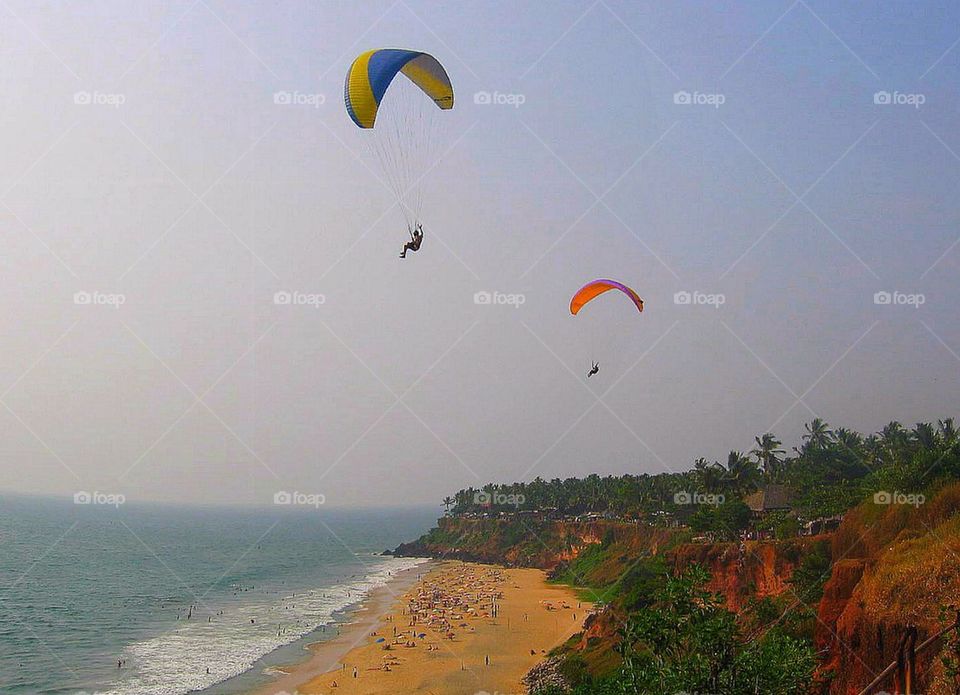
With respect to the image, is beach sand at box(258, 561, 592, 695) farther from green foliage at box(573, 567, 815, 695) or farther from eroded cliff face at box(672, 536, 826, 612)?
green foliage at box(573, 567, 815, 695)

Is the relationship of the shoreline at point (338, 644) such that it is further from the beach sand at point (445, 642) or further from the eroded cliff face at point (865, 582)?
the eroded cliff face at point (865, 582)

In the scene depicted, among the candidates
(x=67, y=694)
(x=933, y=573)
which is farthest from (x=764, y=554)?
(x=67, y=694)

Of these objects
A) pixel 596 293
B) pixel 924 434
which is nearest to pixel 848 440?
pixel 924 434

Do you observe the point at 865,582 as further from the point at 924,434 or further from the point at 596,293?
the point at 924,434

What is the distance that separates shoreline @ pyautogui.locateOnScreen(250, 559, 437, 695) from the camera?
3256cm

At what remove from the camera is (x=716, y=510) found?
38.3 metres

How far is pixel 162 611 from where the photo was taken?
55781mm

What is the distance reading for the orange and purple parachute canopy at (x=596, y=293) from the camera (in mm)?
22938

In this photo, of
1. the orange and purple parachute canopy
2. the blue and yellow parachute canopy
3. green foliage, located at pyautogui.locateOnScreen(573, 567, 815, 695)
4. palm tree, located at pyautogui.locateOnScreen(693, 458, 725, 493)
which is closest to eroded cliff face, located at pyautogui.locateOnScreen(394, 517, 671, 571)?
palm tree, located at pyautogui.locateOnScreen(693, 458, 725, 493)

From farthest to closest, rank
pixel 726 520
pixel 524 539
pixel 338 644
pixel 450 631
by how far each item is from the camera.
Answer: pixel 524 539, pixel 450 631, pixel 338 644, pixel 726 520

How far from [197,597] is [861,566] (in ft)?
191

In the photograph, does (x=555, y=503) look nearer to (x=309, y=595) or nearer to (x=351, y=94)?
(x=309, y=595)

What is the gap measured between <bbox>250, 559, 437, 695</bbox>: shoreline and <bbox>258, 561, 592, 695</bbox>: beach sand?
0.06m

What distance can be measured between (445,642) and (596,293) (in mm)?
24855
